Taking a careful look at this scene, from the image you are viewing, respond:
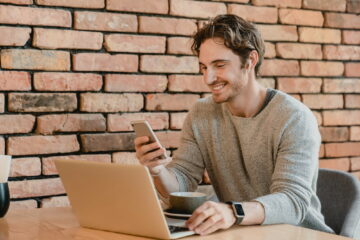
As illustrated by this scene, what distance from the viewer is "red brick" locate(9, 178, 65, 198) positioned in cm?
213

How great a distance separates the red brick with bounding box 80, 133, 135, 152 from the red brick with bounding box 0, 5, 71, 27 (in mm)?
452

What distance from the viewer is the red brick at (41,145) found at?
2.11 m

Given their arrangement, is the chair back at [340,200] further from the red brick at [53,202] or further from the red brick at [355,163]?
the red brick at [53,202]

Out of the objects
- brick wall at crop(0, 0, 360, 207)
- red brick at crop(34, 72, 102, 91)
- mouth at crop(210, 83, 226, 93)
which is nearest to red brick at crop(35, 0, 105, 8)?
brick wall at crop(0, 0, 360, 207)

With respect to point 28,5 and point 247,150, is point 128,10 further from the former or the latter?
point 247,150

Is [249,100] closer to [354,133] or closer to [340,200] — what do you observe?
[340,200]

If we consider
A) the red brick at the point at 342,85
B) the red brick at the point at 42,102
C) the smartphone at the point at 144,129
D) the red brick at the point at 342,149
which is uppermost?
the red brick at the point at 342,85

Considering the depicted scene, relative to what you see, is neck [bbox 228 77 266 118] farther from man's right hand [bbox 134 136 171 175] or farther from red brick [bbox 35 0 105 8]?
red brick [bbox 35 0 105 8]

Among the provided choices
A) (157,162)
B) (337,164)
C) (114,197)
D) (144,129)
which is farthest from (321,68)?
(114,197)

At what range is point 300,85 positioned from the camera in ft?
9.10

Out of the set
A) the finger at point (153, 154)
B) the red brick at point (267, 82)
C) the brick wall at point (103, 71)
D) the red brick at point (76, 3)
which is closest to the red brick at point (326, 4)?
the brick wall at point (103, 71)

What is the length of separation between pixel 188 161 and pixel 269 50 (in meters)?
0.83

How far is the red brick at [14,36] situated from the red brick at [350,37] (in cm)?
161

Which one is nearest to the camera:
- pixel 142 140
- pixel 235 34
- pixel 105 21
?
pixel 142 140
